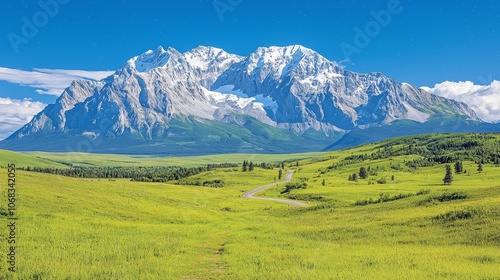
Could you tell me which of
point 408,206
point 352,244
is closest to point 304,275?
point 352,244

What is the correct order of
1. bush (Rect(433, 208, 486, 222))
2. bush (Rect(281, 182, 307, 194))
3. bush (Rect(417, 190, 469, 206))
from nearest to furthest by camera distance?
bush (Rect(433, 208, 486, 222)), bush (Rect(417, 190, 469, 206)), bush (Rect(281, 182, 307, 194))

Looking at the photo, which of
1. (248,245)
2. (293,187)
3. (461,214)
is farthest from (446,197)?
(293,187)

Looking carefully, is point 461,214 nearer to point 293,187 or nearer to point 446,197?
point 446,197

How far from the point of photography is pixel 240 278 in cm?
2566

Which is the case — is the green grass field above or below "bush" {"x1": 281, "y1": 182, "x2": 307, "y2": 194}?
above

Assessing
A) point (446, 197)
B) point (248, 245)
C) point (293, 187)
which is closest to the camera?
point (248, 245)

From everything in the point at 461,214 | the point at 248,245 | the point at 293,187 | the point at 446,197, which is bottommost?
the point at 293,187

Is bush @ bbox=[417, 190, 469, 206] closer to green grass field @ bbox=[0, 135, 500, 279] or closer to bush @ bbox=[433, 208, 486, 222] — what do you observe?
green grass field @ bbox=[0, 135, 500, 279]

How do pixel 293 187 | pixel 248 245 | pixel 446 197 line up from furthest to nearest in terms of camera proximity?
1. pixel 293 187
2. pixel 446 197
3. pixel 248 245

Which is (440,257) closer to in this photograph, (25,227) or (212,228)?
(212,228)

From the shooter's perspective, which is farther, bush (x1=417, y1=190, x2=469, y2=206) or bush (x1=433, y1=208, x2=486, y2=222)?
bush (x1=417, y1=190, x2=469, y2=206)

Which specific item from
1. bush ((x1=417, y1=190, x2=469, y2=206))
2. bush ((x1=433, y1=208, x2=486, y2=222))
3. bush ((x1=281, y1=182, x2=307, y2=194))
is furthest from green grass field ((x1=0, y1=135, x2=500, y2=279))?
bush ((x1=281, y1=182, x2=307, y2=194))

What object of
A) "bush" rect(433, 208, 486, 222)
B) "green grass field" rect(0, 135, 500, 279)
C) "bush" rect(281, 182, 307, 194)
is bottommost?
"bush" rect(281, 182, 307, 194)

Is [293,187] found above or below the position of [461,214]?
below
